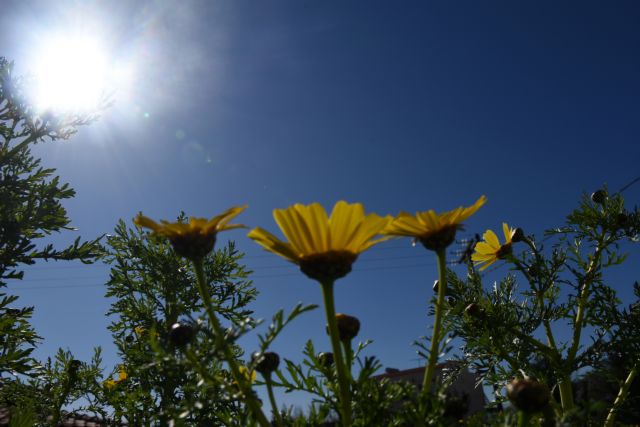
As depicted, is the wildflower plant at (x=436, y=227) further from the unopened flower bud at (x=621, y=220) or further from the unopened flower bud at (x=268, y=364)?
the unopened flower bud at (x=621, y=220)

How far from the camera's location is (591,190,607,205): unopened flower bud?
2750 mm

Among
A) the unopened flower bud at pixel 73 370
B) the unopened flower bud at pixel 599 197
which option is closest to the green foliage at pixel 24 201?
the unopened flower bud at pixel 73 370

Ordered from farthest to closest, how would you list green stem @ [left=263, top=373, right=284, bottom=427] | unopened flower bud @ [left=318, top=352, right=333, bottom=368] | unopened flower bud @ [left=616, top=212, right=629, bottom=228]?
1. unopened flower bud @ [left=616, top=212, right=629, bottom=228]
2. unopened flower bud @ [left=318, top=352, right=333, bottom=368]
3. green stem @ [left=263, top=373, right=284, bottom=427]

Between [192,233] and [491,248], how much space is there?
1.83 metres

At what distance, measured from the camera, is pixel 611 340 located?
7.34ft

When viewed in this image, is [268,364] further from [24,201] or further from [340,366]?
[24,201]

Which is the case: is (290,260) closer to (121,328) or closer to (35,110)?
(121,328)

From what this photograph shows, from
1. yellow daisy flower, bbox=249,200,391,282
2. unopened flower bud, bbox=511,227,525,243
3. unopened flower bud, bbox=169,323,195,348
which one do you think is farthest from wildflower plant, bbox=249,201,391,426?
unopened flower bud, bbox=511,227,525,243

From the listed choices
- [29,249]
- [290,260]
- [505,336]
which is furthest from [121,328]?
[290,260]

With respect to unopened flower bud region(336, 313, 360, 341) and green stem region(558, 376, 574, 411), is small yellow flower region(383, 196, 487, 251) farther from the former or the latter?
green stem region(558, 376, 574, 411)

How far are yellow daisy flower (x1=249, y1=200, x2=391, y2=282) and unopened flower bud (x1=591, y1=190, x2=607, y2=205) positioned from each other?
2.38 m

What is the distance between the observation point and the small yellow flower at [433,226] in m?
1.11

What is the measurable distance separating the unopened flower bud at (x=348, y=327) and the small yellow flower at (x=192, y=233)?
406 millimetres

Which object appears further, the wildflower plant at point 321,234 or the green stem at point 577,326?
the green stem at point 577,326
